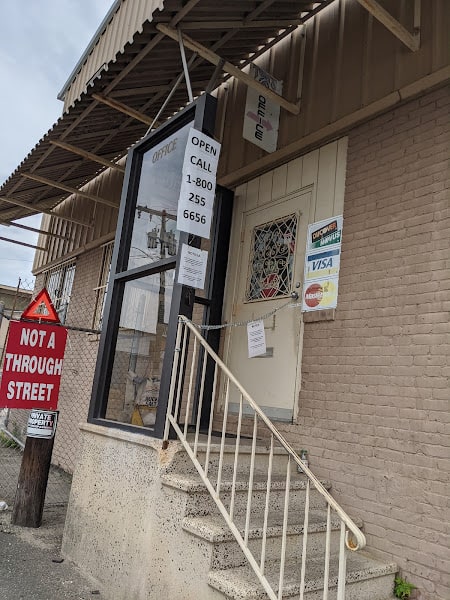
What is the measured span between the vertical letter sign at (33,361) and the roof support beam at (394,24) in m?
3.99

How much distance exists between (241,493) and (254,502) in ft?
0.35

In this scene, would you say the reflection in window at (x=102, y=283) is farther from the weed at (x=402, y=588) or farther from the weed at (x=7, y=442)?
the weed at (x=402, y=588)

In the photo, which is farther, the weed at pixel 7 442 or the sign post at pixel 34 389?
the weed at pixel 7 442

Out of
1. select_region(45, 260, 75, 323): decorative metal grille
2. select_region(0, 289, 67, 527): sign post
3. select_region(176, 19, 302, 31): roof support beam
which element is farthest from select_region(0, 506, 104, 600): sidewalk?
select_region(45, 260, 75, 323): decorative metal grille

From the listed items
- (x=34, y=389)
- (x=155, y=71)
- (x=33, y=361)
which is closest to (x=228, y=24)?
(x=155, y=71)

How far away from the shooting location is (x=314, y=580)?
109 inches

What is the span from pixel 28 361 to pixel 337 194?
3459 mm

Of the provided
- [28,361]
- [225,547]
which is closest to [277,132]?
[28,361]

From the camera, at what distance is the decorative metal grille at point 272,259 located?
4711mm

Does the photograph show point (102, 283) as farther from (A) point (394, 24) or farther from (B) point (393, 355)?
(A) point (394, 24)

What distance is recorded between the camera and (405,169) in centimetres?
385

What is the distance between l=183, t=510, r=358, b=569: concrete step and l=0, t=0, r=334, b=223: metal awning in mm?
3253

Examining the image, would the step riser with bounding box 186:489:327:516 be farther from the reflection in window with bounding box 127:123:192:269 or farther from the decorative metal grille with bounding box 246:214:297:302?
the reflection in window with bounding box 127:123:192:269

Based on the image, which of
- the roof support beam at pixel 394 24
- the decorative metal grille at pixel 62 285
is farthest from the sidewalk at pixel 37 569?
the decorative metal grille at pixel 62 285
